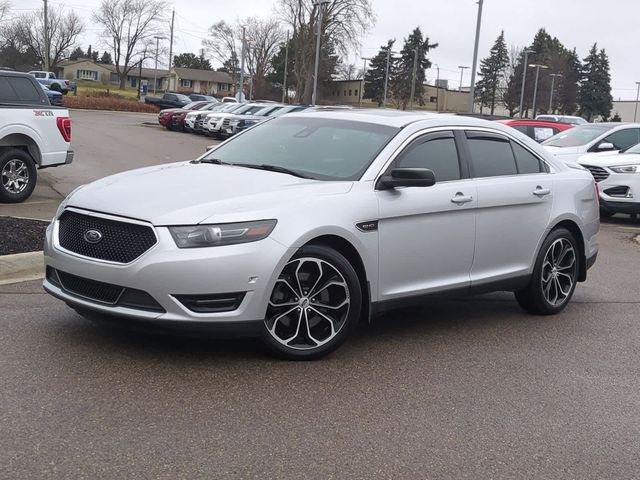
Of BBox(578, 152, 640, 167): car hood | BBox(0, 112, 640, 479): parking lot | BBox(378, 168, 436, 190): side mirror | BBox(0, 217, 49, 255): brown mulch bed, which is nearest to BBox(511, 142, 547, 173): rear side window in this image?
BBox(0, 112, 640, 479): parking lot

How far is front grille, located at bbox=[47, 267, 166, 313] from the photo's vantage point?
15.9 feet

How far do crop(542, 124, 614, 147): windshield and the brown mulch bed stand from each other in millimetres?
11663

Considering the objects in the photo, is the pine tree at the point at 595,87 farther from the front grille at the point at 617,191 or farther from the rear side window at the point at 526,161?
the rear side window at the point at 526,161

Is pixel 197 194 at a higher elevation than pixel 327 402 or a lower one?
higher

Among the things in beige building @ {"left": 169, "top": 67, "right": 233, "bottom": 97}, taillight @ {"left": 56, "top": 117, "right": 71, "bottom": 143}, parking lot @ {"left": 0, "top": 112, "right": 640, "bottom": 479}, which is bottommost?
parking lot @ {"left": 0, "top": 112, "right": 640, "bottom": 479}

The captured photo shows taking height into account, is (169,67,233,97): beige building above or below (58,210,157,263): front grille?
above

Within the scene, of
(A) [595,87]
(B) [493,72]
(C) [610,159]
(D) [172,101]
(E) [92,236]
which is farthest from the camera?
(B) [493,72]

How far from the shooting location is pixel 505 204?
6.60m

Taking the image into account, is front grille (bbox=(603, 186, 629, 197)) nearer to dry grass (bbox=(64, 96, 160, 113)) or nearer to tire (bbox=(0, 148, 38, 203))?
tire (bbox=(0, 148, 38, 203))

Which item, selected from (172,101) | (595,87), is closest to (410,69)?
(595,87)

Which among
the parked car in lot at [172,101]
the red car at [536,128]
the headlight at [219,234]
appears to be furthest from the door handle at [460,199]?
the parked car in lot at [172,101]

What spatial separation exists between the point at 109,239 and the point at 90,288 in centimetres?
34

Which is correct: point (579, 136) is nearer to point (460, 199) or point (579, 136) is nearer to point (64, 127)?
point (64, 127)

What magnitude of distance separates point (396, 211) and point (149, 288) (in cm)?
185
